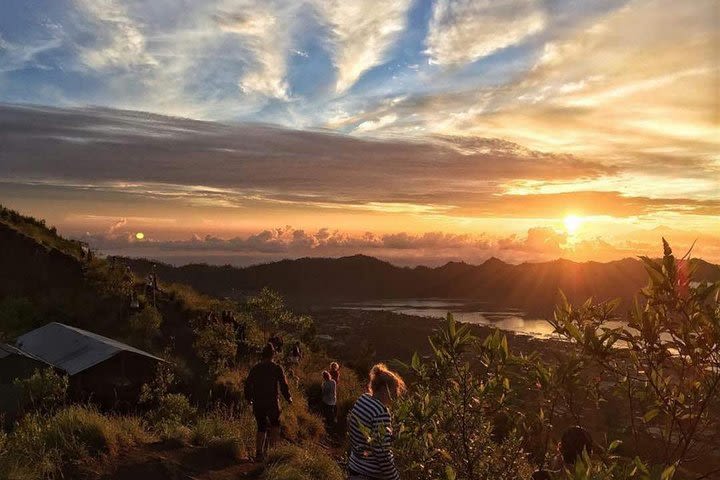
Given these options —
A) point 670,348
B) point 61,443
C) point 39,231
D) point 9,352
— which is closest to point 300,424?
point 9,352

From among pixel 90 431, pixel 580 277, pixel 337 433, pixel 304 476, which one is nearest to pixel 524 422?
pixel 304 476

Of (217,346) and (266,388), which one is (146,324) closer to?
(217,346)

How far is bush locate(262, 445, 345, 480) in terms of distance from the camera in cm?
740

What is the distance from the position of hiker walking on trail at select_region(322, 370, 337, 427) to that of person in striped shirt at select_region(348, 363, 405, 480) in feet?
29.2

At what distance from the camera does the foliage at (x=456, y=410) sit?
143 inches

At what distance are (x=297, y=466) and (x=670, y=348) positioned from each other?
20.6ft

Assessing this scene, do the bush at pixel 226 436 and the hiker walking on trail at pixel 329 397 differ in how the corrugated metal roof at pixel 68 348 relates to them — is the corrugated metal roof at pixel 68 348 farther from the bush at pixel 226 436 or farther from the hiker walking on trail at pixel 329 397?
the hiker walking on trail at pixel 329 397

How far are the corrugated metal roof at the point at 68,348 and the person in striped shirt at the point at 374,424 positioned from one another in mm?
9733

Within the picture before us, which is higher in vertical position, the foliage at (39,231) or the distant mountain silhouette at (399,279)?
the foliage at (39,231)

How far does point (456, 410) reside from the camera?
3.82 metres

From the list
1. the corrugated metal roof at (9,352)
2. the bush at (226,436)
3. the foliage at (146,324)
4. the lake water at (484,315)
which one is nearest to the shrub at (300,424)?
the bush at (226,436)

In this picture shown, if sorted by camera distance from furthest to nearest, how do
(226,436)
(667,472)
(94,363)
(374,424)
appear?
(94,363)
(226,436)
(374,424)
(667,472)

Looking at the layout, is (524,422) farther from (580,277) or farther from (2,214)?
(580,277)

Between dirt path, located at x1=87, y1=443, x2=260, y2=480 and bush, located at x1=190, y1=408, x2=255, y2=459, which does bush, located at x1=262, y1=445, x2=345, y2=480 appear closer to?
dirt path, located at x1=87, y1=443, x2=260, y2=480
